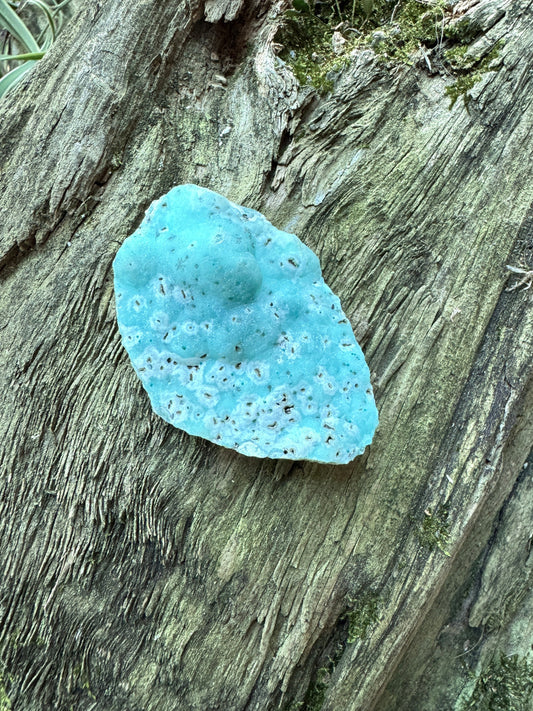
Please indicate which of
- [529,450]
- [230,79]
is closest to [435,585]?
[529,450]

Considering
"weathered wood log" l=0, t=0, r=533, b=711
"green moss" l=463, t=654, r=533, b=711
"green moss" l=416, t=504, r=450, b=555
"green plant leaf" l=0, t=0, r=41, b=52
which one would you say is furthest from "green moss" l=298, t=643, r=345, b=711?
"green plant leaf" l=0, t=0, r=41, b=52

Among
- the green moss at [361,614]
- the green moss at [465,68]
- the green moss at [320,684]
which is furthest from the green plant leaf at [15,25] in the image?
the green moss at [320,684]

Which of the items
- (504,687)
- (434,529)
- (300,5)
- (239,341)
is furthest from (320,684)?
(300,5)

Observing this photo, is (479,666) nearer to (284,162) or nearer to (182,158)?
(284,162)

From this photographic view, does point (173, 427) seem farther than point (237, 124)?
No

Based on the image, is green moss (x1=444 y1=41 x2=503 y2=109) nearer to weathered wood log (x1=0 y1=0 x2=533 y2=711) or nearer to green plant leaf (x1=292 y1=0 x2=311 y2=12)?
weathered wood log (x1=0 y1=0 x2=533 y2=711)

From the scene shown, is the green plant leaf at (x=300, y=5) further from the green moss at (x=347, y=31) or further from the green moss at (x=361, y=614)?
the green moss at (x=361, y=614)

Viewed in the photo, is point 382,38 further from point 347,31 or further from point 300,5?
point 300,5
